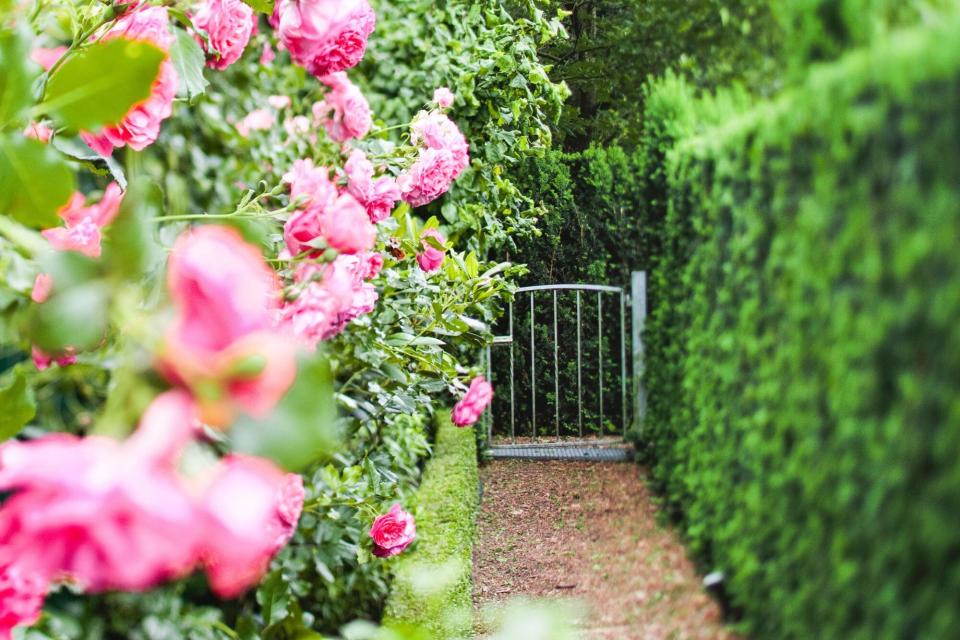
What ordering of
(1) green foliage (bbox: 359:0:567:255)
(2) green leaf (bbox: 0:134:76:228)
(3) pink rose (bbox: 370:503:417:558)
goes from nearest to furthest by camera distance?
(2) green leaf (bbox: 0:134:76:228), (1) green foliage (bbox: 359:0:567:255), (3) pink rose (bbox: 370:503:417:558)

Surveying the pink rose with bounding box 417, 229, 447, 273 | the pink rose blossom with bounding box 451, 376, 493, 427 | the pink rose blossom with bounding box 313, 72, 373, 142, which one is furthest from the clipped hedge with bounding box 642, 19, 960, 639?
the pink rose blossom with bounding box 313, 72, 373, 142

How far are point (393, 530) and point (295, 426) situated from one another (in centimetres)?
113

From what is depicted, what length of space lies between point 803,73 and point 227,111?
191cm

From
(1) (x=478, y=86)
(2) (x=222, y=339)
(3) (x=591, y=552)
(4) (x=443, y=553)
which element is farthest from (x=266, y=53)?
(2) (x=222, y=339)

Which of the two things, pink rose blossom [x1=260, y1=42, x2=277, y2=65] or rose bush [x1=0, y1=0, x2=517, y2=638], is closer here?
rose bush [x1=0, y1=0, x2=517, y2=638]

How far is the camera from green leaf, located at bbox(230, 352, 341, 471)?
446 millimetres

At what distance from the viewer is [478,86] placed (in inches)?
78.7

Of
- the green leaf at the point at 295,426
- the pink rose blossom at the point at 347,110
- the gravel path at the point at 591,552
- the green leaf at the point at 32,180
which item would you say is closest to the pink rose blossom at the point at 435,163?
the pink rose blossom at the point at 347,110

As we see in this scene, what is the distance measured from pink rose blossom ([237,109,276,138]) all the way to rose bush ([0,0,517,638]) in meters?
0.01

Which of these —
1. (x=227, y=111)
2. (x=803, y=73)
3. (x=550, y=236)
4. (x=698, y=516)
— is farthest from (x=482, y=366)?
(x=227, y=111)

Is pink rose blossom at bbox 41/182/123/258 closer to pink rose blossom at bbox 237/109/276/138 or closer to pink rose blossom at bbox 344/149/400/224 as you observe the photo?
pink rose blossom at bbox 344/149/400/224

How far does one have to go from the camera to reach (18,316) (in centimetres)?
95

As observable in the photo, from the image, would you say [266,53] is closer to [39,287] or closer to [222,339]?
[39,287]

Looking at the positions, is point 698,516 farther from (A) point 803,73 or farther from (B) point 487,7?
(B) point 487,7
